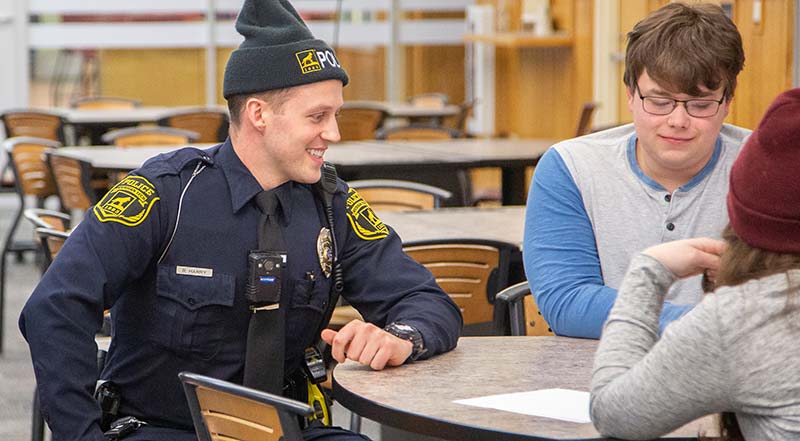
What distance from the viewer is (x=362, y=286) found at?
8.15 feet

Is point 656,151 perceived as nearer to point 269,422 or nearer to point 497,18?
point 269,422

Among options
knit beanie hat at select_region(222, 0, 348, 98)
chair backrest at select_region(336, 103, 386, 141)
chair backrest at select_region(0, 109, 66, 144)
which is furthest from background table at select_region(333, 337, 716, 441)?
chair backrest at select_region(0, 109, 66, 144)

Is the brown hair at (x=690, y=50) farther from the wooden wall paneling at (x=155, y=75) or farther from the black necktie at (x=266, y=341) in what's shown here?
the wooden wall paneling at (x=155, y=75)

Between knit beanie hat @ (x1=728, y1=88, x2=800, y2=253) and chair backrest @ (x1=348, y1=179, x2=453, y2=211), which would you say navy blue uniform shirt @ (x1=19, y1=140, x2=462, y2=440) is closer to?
knit beanie hat @ (x1=728, y1=88, x2=800, y2=253)

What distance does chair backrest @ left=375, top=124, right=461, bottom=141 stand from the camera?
24.9 feet

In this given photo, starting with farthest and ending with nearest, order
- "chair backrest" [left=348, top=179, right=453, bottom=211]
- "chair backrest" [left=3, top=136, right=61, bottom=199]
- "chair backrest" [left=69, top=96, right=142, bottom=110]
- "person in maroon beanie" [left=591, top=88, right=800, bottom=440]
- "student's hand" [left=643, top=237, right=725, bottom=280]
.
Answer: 1. "chair backrest" [left=69, top=96, right=142, bottom=110]
2. "chair backrest" [left=3, top=136, right=61, bottom=199]
3. "chair backrest" [left=348, top=179, right=453, bottom=211]
4. "student's hand" [left=643, top=237, right=725, bottom=280]
5. "person in maroon beanie" [left=591, top=88, right=800, bottom=440]

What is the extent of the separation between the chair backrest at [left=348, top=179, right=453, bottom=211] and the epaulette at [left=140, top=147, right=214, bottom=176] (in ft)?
7.08

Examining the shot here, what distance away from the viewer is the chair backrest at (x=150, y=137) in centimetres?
678

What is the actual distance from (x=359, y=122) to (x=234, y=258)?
6072 millimetres

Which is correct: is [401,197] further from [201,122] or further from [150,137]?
[201,122]

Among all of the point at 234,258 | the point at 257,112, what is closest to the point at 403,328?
the point at 234,258

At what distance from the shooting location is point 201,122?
814 cm

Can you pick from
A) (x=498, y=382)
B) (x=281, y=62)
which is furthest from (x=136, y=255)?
(x=498, y=382)

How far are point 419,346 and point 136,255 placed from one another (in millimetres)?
516
